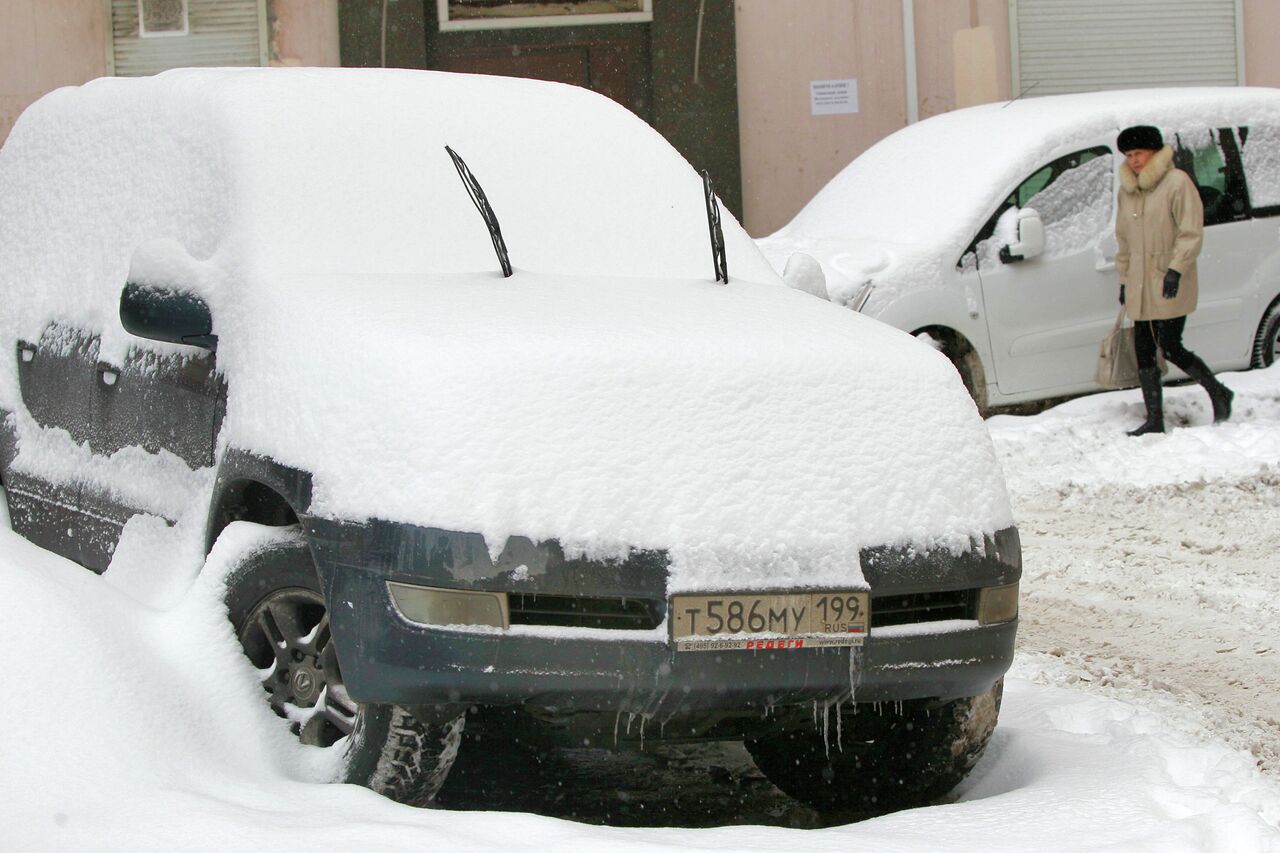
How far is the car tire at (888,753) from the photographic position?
13.3 ft

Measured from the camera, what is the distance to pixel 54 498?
17.1 feet

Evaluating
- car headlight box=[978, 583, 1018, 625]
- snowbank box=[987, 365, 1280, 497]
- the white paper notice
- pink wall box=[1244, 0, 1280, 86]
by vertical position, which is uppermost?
pink wall box=[1244, 0, 1280, 86]

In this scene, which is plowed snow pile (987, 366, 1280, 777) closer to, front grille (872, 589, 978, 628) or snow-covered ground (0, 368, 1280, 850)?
snow-covered ground (0, 368, 1280, 850)

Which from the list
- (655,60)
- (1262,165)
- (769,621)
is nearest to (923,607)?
(769,621)

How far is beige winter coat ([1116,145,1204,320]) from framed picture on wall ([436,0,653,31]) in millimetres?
→ 6094

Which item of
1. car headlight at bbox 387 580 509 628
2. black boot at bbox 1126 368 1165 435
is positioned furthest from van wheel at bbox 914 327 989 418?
car headlight at bbox 387 580 509 628

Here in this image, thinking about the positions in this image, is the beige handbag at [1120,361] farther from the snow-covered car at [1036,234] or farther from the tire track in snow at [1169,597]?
the tire track in snow at [1169,597]

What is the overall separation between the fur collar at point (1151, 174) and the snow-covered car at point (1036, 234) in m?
0.41

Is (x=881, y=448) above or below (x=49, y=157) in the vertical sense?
below

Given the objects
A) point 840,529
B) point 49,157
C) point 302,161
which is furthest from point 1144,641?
point 49,157

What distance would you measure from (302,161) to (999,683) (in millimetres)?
2287

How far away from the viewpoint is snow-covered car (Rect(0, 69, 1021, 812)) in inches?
135

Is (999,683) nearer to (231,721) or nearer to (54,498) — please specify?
(231,721)

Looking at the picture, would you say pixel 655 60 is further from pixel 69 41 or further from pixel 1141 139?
pixel 1141 139
